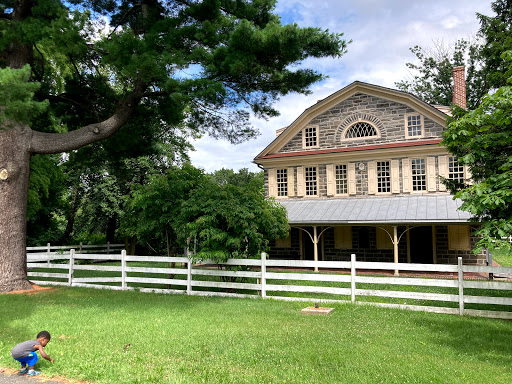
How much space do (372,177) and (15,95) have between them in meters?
16.4

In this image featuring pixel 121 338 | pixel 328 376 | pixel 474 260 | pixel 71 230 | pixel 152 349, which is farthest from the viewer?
pixel 71 230

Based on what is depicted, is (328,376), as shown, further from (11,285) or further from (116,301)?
(11,285)

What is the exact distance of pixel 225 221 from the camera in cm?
1197

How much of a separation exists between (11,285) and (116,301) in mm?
3959

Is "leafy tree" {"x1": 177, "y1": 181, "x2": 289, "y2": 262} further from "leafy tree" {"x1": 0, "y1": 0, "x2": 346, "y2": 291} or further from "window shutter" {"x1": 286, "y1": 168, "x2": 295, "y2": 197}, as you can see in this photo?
"window shutter" {"x1": 286, "y1": 168, "x2": 295, "y2": 197}

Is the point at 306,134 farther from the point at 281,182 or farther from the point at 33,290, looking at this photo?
the point at 33,290

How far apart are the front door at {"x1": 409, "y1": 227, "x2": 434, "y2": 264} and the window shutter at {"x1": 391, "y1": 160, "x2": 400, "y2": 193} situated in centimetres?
232

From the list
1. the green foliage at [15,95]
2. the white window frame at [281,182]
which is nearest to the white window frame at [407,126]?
the white window frame at [281,182]

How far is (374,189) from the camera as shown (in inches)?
824

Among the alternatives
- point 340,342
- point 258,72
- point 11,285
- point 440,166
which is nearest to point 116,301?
point 11,285

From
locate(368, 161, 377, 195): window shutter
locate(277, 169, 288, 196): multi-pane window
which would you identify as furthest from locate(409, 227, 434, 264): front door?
locate(277, 169, 288, 196): multi-pane window

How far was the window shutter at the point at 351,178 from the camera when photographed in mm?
21344

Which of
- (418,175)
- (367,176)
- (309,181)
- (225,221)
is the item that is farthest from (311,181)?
(225,221)

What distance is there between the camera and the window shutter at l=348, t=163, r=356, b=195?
21.3 metres
